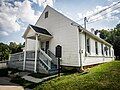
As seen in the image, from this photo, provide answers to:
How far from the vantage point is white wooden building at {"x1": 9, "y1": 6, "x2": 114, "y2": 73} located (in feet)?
43.6

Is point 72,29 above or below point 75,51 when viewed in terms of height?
above

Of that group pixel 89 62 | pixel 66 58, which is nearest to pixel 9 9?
pixel 66 58

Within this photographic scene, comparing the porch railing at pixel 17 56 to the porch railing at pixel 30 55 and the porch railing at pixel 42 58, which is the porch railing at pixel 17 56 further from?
the porch railing at pixel 30 55

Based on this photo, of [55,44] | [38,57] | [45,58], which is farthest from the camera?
[55,44]

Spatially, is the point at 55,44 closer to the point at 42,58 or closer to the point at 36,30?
the point at 42,58

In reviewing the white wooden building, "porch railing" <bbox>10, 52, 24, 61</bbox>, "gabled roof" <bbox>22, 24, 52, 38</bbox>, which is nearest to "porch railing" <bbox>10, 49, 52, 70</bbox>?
the white wooden building

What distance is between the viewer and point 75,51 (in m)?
13.3

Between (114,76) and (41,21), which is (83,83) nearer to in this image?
(114,76)

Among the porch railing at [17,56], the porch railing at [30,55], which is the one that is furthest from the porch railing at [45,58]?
the porch railing at [17,56]

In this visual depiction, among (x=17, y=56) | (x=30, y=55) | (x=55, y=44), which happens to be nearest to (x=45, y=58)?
(x=30, y=55)

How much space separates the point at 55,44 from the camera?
1557 cm

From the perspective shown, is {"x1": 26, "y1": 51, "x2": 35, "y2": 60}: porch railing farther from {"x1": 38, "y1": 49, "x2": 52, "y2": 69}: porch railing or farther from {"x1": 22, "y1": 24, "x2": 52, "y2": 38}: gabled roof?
{"x1": 22, "y1": 24, "x2": 52, "y2": 38}: gabled roof

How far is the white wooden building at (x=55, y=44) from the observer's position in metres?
13.3

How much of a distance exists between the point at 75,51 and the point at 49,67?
3.00 m
